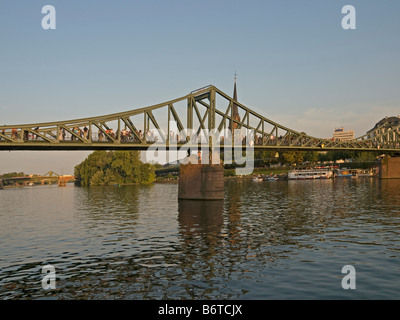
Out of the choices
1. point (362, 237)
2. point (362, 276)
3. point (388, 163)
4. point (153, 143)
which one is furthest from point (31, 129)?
point (388, 163)

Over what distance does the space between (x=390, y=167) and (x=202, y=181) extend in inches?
4171

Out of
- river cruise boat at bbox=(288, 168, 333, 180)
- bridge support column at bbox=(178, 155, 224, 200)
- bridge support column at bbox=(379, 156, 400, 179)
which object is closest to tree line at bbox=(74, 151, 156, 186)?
river cruise boat at bbox=(288, 168, 333, 180)

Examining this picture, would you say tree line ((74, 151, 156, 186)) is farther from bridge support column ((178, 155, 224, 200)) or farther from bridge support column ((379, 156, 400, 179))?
bridge support column ((178, 155, 224, 200))

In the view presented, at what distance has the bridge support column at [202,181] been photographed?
65.4 meters

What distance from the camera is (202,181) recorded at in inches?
2613

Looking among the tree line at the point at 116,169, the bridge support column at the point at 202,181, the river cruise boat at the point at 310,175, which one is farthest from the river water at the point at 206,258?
the river cruise boat at the point at 310,175

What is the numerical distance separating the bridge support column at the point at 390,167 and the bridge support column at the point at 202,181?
103 metres

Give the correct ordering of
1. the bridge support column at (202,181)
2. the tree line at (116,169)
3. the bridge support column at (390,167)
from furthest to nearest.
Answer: the tree line at (116,169), the bridge support column at (390,167), the bridge support column at (202,181)

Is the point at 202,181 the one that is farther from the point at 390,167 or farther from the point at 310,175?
the point at 310,175

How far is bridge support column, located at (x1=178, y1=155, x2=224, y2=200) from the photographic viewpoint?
65.4 m

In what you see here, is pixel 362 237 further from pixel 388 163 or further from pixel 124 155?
pixel 124 155

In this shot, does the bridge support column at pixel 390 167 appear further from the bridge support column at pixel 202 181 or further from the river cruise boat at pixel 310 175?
the bridge support column at pixel 202 181

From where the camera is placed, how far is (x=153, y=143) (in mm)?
72062
